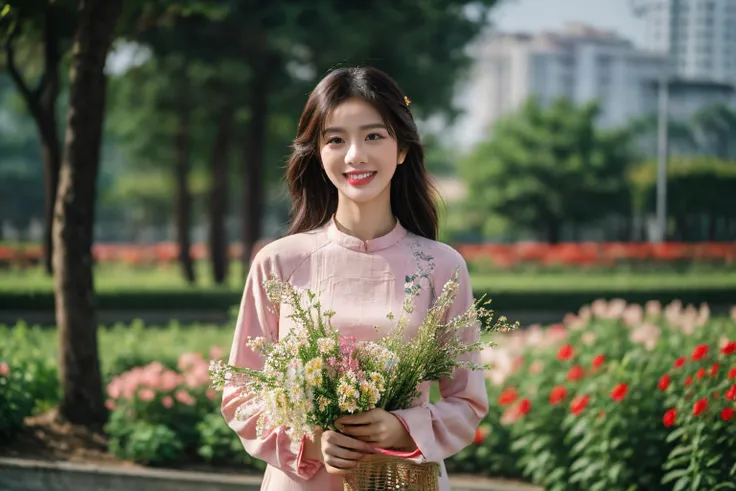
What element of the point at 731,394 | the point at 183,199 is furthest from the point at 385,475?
the point at 183,199

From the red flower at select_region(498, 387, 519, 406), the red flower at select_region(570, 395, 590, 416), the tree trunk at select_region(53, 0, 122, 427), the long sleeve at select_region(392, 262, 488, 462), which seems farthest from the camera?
the tree trunk at select_region(53, 0, 122, 427)

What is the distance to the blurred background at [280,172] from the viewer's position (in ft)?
24.8

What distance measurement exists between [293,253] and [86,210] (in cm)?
412

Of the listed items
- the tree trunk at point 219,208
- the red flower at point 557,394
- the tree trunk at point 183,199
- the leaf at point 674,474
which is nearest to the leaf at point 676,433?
the leaf at point 674,474

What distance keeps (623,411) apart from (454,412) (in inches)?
113

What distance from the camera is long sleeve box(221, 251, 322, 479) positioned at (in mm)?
2619

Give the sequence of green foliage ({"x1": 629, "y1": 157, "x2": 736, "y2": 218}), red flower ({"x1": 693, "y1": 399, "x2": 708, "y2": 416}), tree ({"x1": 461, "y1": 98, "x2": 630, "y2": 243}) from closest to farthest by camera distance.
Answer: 1. red flower ({"x1": 693, "y1": 399, "x2": 708, "y2": 416})
2. green foliage ({"x1": 629, "y1": 157, "x2": 736, "y2": 218})
3. tree ({"x1": 461, "y1": 98, "x2": 630, "y2": 243})

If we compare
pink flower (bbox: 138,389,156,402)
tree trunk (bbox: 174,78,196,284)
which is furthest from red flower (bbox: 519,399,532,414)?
tree trunk (bbox: 174,78,196,284)

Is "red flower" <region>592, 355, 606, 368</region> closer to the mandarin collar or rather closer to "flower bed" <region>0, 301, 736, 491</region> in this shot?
"flower bed" <region>0, 301, 736, 491</region>

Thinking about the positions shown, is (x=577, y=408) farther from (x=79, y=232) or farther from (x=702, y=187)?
(x=702, y=187)

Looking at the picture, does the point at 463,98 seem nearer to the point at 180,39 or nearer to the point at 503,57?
the point at 180,39

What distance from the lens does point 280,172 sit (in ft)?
84.9

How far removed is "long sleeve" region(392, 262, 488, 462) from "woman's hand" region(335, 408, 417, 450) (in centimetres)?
3

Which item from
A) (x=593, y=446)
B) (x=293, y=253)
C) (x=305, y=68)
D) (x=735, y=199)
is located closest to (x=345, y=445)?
(x=293, y=253)
